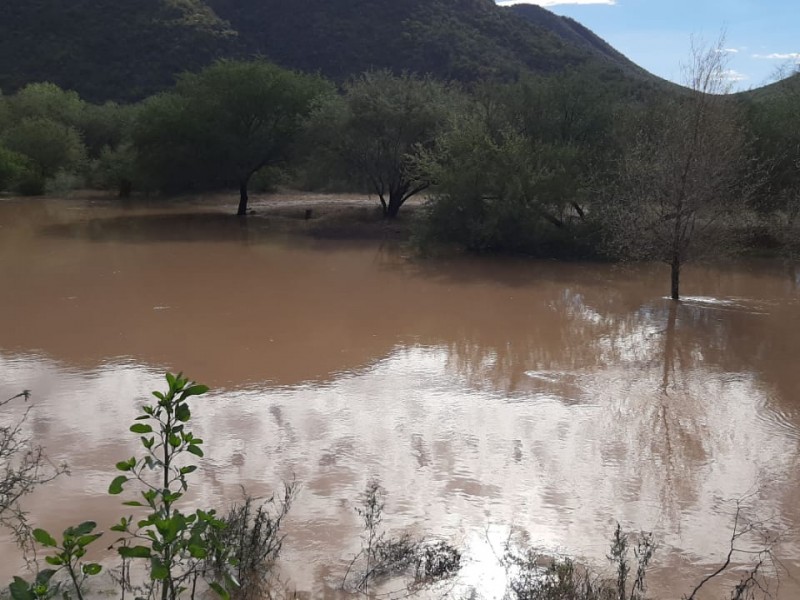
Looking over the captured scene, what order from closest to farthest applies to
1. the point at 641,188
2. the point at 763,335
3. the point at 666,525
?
the point at 666,525 < the point at 763,335 < the point at 641,188

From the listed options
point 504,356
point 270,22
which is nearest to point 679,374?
point 504,356

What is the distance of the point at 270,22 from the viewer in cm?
5909

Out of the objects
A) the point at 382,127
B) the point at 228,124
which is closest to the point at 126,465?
the point at 382,127

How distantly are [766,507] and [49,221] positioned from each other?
27063 millimetres

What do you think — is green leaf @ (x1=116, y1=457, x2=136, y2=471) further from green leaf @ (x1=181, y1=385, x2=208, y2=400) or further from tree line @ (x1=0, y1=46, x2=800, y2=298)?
tree line @ (x1=0, y1=46, x2=800, y2=298)

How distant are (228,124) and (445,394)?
21798 mm

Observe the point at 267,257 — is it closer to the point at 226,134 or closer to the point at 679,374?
the point at 226,134

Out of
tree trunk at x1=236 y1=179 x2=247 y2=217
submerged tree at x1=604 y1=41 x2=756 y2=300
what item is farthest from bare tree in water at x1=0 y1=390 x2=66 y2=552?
tree trunk at x1=236 y1=179 x2=247 y2=217

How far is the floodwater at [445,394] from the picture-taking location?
21.7ft

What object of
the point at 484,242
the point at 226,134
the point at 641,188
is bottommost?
the point at 484,242

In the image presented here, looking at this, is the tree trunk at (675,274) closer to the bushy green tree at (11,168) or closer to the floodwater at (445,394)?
the floodwater at (445,394)

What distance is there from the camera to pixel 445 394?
33.6 ft

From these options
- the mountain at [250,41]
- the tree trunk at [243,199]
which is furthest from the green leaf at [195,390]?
the mountain at [250,41]

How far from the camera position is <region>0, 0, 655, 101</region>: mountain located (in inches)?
2052
